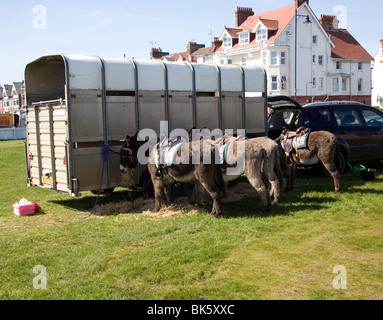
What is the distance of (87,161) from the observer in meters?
9.14

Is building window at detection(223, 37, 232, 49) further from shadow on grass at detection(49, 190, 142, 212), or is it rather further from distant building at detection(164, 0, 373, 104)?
shadow on grass at detection(49, 190, 142, 212)

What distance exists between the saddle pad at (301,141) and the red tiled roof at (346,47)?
52140mm

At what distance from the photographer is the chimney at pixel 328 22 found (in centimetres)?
5959

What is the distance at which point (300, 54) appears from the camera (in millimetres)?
53625

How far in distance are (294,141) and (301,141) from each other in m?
0.21

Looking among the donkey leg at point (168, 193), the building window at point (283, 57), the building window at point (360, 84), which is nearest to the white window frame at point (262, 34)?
the building window at point (283, 57)

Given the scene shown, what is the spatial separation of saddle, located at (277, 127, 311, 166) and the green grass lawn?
124cm

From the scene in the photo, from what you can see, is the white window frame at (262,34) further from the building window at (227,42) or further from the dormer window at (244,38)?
the building window at (227,42)

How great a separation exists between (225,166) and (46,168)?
14.0ft

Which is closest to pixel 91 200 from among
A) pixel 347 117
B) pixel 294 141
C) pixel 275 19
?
pixel 294 141

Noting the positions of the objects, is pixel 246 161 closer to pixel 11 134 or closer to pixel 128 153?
pixel 128 153

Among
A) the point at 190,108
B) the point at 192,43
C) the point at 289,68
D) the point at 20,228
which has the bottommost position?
the point at 20,228
